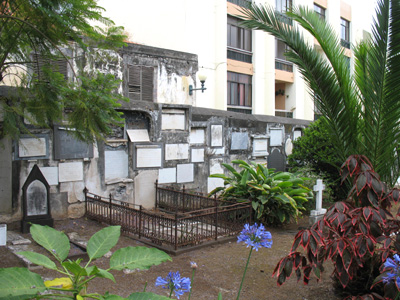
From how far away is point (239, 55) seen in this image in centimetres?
2116

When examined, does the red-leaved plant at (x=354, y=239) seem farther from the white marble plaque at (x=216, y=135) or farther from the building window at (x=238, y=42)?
the building window at (x=238, y=42)

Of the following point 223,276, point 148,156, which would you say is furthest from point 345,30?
point 223,276

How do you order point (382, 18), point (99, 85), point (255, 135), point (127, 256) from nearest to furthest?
point (127, 256), point (382, 18), point (99, 85), point (255, 135)

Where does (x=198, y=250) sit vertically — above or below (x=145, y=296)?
below

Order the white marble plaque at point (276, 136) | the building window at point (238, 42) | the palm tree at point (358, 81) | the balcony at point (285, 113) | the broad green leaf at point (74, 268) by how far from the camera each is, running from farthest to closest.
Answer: the balcony at point (285, 113) < the building window at point (238, 42) < the white marble plaque at point (276, 136) < the palm tree at point (358, 81) < the broad green leaf at point (74, 268)

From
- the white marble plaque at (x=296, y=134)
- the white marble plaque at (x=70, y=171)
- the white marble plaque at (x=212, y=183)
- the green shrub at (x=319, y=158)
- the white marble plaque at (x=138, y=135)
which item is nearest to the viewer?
the white marble plaque at (x=70, y=171)

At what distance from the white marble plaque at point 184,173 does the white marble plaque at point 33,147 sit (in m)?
3.73

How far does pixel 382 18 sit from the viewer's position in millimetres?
4645

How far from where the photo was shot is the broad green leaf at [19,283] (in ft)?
3.99

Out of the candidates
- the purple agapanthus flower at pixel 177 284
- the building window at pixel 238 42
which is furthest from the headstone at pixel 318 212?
the building window at pixel 238 42

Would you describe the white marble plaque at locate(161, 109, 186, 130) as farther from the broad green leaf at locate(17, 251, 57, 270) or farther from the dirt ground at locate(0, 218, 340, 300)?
the broad green leaf at locate(17, 251, 57, 270)

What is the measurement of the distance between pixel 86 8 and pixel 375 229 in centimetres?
480

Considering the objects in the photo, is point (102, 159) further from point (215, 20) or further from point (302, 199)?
point (215, 20)

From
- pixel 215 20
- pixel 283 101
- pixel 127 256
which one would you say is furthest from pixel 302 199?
pixel 283 101
